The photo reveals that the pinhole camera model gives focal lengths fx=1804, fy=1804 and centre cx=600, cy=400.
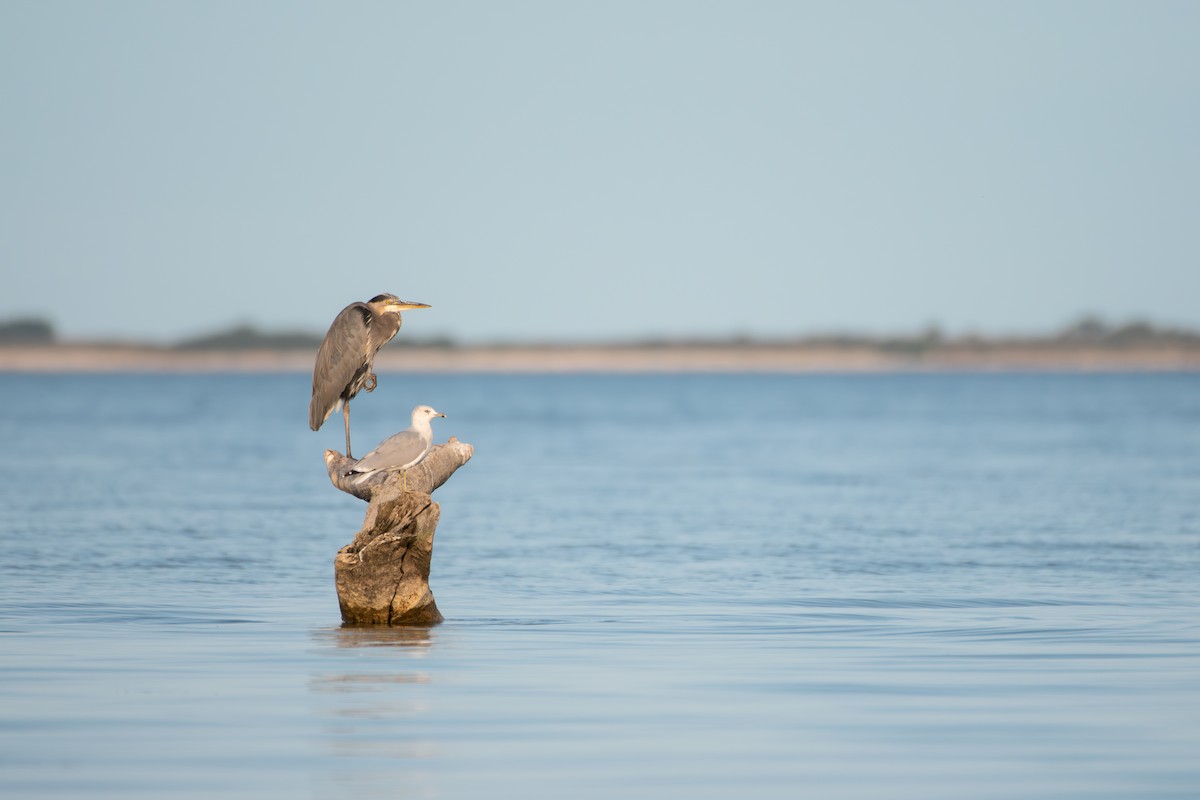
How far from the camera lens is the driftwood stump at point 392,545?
1295cm

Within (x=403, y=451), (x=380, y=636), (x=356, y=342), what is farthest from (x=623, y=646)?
(x=356, y=342)

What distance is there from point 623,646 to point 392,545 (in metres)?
1.83

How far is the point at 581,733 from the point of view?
9516 millimetres

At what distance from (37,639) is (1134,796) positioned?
27.1 feet

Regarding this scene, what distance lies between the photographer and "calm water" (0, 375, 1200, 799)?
28.5 ft

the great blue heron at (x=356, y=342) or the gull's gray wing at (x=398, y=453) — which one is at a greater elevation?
the great blue heron at (x=356, y=342)

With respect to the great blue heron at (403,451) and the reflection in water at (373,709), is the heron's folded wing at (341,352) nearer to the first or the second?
the great blue heron at (403,451)

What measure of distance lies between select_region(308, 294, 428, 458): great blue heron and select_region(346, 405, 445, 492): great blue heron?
324 millimetres

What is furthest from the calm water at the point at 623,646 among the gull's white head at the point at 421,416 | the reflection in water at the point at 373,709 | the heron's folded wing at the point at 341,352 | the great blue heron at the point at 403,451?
the heron's folded wing at the point at 341,352

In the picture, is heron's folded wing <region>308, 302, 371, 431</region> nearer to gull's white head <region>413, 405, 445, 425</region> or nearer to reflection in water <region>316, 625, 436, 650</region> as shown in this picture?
gull's white head <region>413, 405, 445, 425</region>

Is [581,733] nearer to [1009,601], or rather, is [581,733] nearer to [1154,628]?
[1154,628]

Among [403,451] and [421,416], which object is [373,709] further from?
[421,416]

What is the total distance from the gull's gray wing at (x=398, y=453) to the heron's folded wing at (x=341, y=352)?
0.60 m

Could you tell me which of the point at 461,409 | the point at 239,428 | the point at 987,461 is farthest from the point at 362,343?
the point at 461,409
